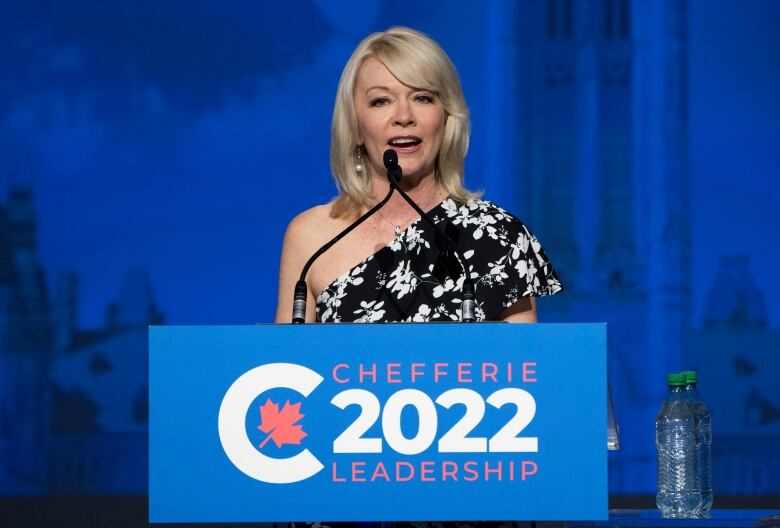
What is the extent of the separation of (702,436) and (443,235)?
4.32ft

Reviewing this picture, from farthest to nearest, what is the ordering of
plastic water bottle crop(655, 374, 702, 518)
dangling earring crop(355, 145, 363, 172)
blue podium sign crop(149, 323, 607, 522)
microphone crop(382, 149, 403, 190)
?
plastic water bottle crop(655, 374, 702, 518), dangling earring crop(355, 145, 363, 172), microphone crop(382, 149, 403, 190), blue podium sign crop(149, 323, 607, 522)

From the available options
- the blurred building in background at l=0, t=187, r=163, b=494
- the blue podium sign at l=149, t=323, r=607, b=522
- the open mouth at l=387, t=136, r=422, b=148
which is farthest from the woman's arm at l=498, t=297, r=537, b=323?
the blurred building in background at l=0, t=187, r=163, b=494

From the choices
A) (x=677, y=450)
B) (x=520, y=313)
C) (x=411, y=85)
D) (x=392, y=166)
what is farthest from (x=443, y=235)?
(x=677, y=450)

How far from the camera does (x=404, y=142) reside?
2.34 m

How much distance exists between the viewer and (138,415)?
19.9ft

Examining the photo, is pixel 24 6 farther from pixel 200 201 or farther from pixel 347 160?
pixel 347 160

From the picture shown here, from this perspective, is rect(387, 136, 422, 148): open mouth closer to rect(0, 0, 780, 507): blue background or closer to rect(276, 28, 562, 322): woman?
rect(276, 28, 562, 322): woman

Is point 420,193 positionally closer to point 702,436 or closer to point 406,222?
point 406,222

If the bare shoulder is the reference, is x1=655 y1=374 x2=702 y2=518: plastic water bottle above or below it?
below

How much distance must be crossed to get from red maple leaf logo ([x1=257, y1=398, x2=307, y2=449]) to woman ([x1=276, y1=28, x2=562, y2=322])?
496mm

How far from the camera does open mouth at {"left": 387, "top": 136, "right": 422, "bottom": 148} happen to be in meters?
2.33

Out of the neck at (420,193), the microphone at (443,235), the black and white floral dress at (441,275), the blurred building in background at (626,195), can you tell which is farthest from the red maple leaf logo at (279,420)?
the blurred building in background at (626,195)

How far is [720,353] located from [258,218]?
241 cm

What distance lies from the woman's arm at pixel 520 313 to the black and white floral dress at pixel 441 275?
1.0 inches
